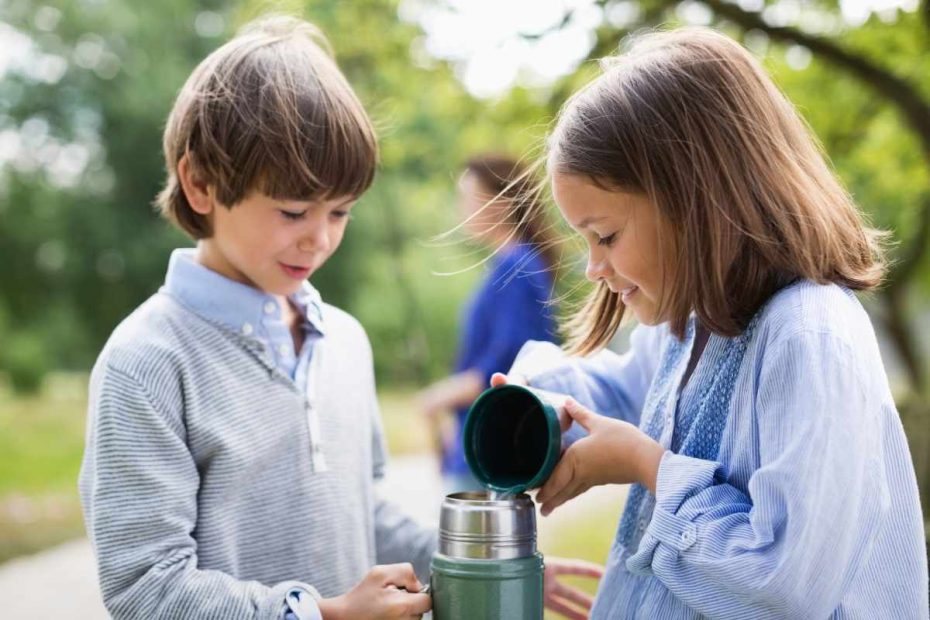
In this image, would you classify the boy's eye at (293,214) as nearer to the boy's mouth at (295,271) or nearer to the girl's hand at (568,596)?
the boy's mouth at (295,271)

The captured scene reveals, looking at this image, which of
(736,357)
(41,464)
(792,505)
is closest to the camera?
(792,505)

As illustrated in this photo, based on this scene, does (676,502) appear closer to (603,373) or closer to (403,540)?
(603,373)

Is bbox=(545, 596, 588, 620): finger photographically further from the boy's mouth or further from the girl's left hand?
the boy's mouth

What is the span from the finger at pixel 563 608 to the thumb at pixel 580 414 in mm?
511

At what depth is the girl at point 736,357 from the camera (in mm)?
1566

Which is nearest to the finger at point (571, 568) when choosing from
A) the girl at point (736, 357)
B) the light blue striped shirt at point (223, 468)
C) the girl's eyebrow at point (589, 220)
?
the girl at point (736, 357)

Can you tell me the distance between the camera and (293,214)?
2178mm

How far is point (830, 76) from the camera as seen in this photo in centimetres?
764

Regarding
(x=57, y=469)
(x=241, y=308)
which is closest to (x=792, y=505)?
(x=241, y=308)

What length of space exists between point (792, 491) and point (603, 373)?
2.41 feet

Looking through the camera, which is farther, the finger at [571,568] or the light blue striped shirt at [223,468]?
the finger at [571,568]

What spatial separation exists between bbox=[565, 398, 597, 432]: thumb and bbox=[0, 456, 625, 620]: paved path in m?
2.79

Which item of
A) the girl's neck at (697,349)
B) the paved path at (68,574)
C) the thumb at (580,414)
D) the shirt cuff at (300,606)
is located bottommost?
the paved path at (68,574)

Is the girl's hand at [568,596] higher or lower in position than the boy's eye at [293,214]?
lower
